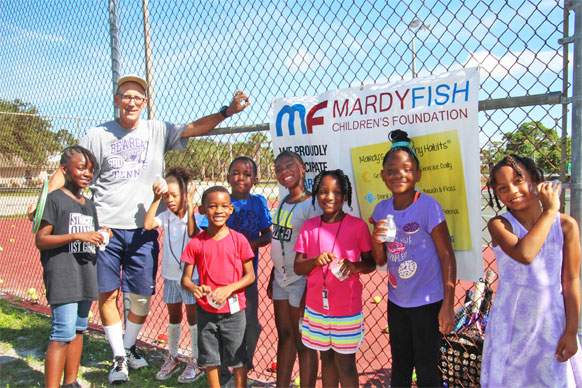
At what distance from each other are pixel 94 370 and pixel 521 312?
3427mm

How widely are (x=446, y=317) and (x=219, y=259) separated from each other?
4.70ft

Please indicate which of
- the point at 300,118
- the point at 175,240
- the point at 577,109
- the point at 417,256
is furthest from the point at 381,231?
the point at 175,240

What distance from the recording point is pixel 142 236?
154 inches

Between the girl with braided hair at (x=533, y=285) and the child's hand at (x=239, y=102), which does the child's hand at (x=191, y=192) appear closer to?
the child's hand at (x=239, y=102)

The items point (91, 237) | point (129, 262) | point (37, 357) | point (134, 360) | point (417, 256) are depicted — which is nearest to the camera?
point (417, 256)

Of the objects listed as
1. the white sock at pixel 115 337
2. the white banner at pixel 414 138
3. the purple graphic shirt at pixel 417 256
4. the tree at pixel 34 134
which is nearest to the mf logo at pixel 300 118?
the white banner at pixel 414 138

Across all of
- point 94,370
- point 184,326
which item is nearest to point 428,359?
point 94,370

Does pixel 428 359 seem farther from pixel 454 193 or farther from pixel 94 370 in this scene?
pixel 94 370

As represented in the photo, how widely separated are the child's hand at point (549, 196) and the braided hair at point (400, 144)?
70 cm

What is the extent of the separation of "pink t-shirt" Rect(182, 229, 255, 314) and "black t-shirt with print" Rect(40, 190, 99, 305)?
2.55 ft

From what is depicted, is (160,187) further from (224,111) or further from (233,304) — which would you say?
(233,304)

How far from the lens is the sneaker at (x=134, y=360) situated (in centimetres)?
411

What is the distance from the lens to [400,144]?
9.21 feet

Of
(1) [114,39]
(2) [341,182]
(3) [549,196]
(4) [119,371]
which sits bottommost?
(4) [119,371]
